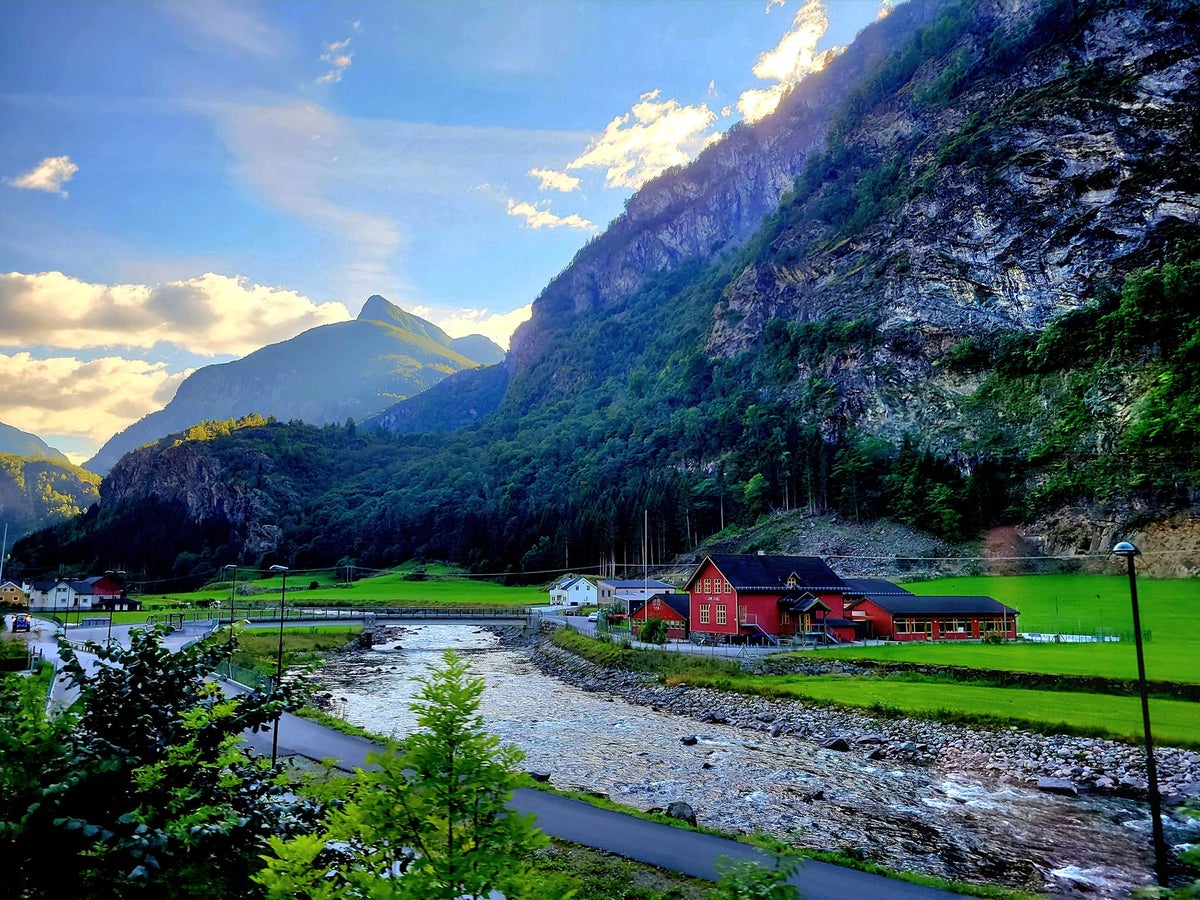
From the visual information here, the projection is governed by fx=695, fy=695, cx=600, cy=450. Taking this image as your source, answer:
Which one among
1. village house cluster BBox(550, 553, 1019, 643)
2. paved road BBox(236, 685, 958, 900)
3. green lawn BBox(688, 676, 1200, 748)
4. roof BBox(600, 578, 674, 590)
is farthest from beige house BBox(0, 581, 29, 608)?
green lawn BBox(688, 676, 1200, 748)

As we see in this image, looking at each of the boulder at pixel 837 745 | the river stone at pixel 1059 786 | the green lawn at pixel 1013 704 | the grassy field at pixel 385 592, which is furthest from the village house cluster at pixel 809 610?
the grassy field at pixel 385 592

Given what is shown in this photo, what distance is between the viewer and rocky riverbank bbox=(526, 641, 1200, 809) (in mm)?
23297

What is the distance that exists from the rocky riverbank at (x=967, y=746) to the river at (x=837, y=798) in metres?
0.84

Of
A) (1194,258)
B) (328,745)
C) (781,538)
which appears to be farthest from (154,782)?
(1194,258)

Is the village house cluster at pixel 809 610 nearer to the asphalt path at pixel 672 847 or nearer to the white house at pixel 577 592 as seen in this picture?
the asphalt path at pixel 672 847

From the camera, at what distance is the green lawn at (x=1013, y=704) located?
1050 inches

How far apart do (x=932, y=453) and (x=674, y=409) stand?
77560 millimetres

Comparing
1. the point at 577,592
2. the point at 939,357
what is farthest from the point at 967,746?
the point at 939,357

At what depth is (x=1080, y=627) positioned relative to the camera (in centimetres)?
5525

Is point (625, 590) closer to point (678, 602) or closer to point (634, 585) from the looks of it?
point (634, 585)

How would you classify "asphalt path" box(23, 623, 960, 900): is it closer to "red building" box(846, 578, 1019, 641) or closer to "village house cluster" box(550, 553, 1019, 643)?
"village house cluster" box(550, 553, 1019, 643)

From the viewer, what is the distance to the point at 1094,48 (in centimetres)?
12212

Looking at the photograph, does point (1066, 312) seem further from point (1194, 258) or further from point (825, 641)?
point (825, 641)

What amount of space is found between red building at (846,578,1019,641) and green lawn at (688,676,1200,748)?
709 inches
